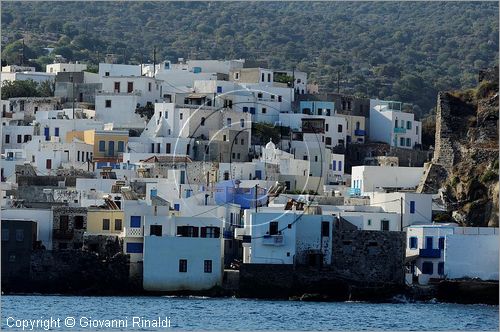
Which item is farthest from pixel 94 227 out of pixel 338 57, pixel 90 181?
pixel 338 57

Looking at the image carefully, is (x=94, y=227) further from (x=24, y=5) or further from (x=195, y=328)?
(x=24, y=5)

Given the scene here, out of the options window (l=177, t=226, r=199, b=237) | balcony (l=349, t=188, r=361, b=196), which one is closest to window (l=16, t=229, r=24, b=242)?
window (l=177, t=226, r=199, b=237)

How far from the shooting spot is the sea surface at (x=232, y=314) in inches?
2411

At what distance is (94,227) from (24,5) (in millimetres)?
117983

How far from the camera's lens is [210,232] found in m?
73.7

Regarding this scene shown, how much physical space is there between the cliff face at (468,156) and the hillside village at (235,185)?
0.08 meters

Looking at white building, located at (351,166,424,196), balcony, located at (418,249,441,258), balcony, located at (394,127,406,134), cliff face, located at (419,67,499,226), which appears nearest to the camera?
balcony, located at (418,249,441,258)

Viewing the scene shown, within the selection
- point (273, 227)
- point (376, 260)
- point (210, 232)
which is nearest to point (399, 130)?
point (376, 260)

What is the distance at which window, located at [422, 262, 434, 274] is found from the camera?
7650 centimetres

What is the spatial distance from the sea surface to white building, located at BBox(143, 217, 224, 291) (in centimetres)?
70

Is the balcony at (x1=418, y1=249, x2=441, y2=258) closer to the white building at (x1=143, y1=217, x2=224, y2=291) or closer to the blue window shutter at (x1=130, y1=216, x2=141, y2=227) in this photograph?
the white building at (x1=143, y1=217, x2=224, y2=291)

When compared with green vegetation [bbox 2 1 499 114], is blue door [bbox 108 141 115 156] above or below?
below

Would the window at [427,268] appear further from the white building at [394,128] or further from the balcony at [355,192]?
the white building at [394,128]

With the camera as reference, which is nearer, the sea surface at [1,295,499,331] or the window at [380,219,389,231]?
the sea surface at [1,295,499,331]
